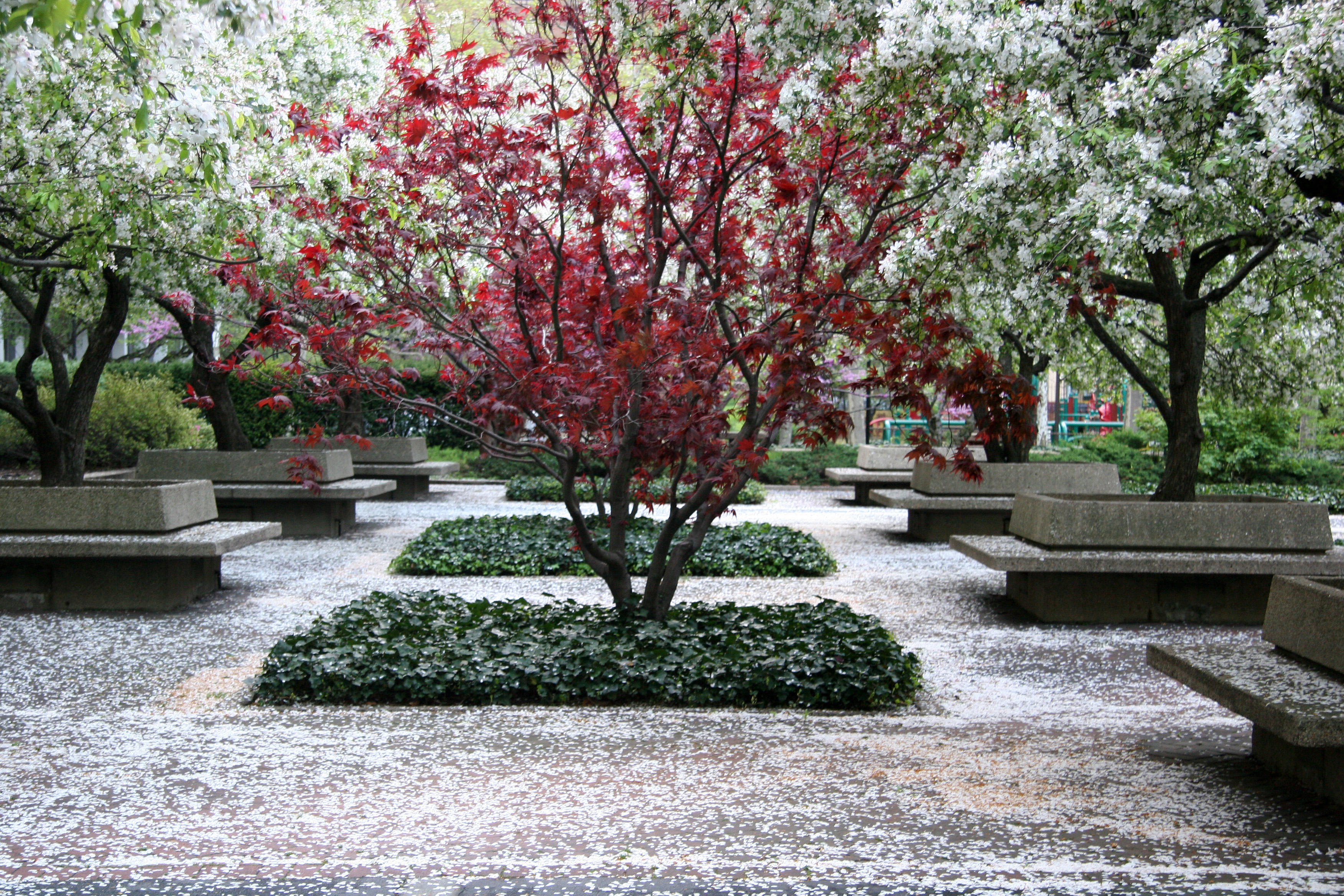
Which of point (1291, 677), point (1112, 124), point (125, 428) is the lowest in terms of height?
point (1291, 677)

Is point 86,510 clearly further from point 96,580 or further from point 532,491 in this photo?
point 532,491

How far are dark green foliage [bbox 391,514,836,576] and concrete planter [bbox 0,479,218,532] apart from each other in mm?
2461

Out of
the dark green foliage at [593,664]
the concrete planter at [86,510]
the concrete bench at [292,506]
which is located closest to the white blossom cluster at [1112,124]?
the dark green foliage at [593,664]

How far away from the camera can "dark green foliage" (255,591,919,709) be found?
6.10 meters

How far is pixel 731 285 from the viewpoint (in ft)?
20.8

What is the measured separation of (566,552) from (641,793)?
692 centimetres

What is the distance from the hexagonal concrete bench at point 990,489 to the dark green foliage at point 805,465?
8.60 metres

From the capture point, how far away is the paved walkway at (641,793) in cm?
377

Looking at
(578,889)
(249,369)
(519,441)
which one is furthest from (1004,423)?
(249,369)

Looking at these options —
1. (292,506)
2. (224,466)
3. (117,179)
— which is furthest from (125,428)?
(117,179)

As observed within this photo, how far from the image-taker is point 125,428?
21.3 metres

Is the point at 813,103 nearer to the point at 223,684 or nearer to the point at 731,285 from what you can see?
the point at 731,285

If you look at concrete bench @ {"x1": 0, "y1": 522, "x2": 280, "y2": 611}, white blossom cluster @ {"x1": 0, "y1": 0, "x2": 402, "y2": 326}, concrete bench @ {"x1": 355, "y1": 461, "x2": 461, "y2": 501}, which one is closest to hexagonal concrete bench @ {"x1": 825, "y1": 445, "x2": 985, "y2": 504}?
concrete bench @ {"x1": 355, "y1": 461, "x2": 461, "y2": 501}

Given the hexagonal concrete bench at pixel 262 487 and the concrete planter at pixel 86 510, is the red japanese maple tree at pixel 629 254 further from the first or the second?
the hexagonal concrete bench at pixel 262 487
